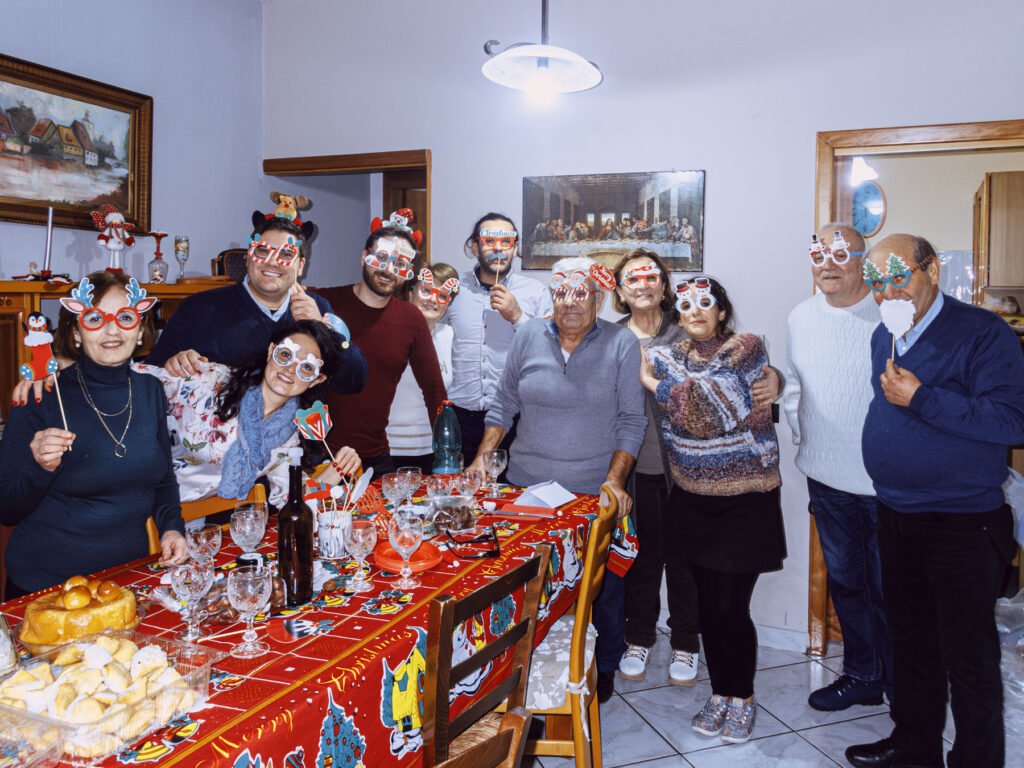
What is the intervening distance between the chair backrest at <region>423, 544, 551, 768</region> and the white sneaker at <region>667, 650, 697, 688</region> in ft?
5.30

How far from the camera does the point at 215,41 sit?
13.3ft

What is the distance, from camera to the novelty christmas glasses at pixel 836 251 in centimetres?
271

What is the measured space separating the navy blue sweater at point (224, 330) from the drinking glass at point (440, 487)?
55 centimetres

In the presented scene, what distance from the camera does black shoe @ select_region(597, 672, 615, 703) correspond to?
2.85 m

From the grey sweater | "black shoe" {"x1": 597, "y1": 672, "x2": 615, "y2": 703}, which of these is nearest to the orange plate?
the grey sweater

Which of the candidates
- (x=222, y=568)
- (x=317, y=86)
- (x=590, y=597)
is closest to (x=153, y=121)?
Answer: (x=317, y=86)

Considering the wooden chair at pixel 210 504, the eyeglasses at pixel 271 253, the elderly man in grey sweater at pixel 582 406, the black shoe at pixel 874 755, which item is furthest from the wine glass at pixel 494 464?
the black shoe at pixel 874 755

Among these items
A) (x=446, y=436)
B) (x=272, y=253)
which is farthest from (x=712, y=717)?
(x=272, y=253)

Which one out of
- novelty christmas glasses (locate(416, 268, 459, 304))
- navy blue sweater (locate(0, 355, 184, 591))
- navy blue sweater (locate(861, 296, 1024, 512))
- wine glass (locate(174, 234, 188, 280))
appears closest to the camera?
navy blue sweater (locate(0, 355, 184, 591))

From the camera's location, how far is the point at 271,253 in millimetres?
2537

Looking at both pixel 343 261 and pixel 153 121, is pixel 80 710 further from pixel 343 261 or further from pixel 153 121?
pixel 343 261

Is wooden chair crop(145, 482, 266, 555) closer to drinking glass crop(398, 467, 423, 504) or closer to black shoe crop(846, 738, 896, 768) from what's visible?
drinking glass crop(398, 467, 423, 504)

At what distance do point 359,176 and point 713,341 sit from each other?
11.8 ft

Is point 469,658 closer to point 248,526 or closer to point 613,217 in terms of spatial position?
point 248,526
